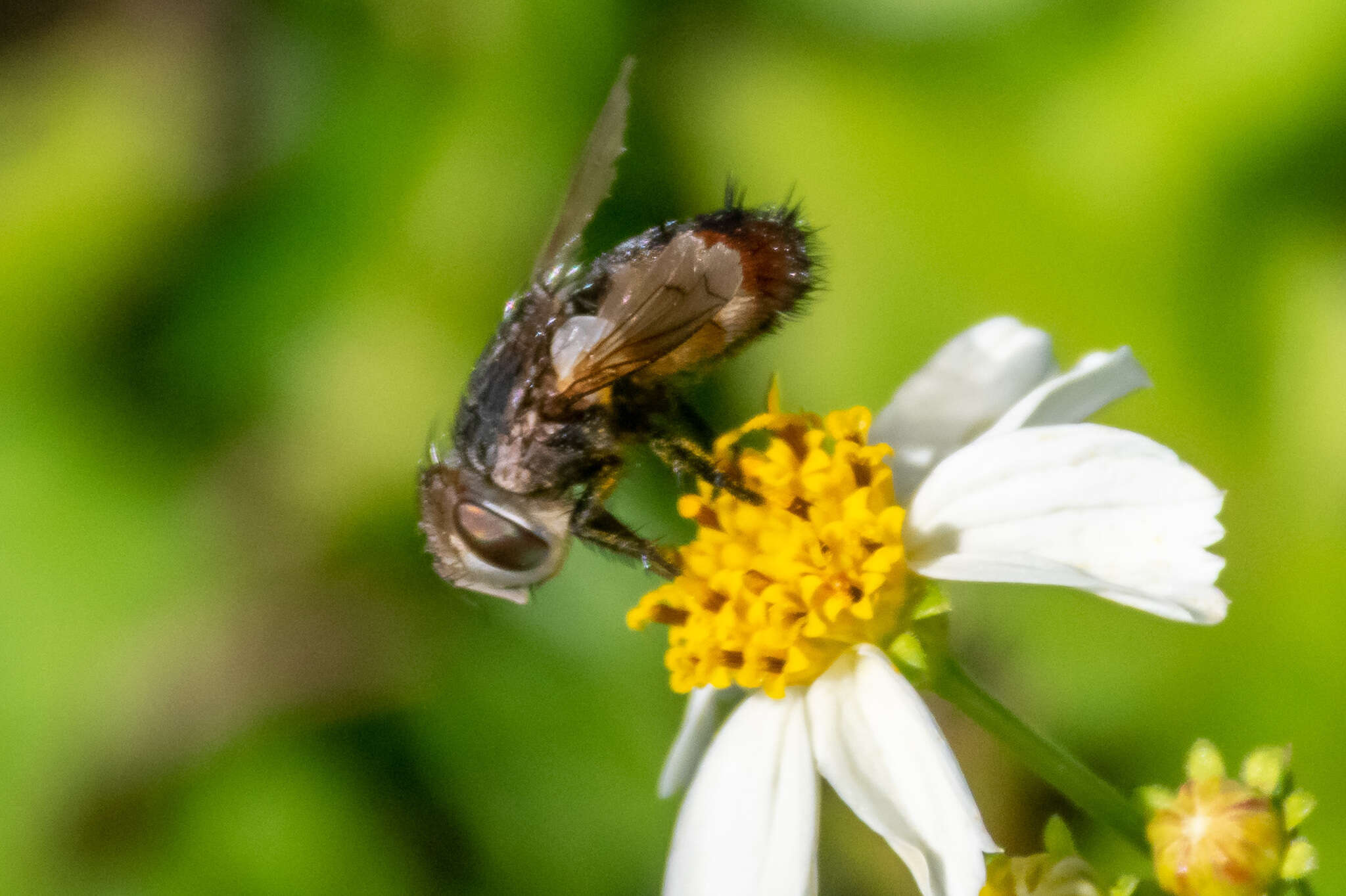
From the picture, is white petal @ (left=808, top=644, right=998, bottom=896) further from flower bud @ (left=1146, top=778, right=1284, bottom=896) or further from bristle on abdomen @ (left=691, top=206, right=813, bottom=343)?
bristle on abdomen @ (left=691, top=206, right=813, bottom=343)

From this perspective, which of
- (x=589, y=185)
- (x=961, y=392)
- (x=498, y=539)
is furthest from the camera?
(x=589, y=185)

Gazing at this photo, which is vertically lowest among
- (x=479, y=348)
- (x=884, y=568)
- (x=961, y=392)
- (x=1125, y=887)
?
(x=1125, y=887)

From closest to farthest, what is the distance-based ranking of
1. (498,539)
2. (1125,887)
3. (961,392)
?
(1125,887) → (498,539) → (961,392)

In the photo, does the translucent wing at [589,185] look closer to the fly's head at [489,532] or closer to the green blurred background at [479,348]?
the fly's head at [489,532]

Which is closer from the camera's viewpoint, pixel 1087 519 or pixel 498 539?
pixel 1087 519

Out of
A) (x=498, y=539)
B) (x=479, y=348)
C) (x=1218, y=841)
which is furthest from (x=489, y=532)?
(x=479, y=348)

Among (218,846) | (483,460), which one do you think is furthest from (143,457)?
(483,460)

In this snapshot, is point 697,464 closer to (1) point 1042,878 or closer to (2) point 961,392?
(2) point 961,392
